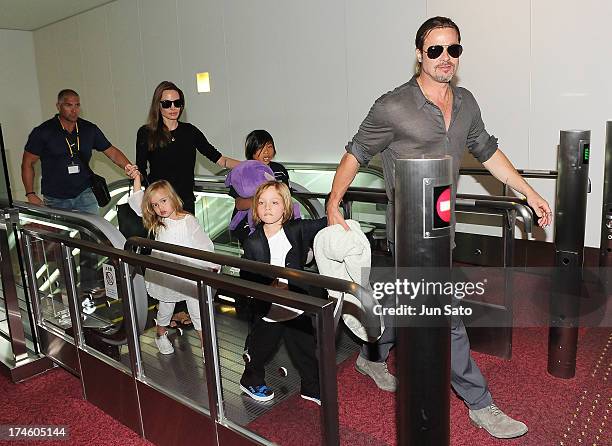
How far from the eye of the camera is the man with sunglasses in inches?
90.6

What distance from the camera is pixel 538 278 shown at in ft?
15.5

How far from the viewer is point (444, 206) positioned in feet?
4.75

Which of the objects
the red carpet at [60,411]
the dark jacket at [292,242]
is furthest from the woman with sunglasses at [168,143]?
the red carpet at [60,411]

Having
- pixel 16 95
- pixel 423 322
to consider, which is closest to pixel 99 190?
pixel 423 322

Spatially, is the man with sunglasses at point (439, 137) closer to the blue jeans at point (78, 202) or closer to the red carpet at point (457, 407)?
the red carpet at point (457, 407)

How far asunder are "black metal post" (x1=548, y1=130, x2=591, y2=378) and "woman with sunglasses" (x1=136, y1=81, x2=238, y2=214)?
2.47 meters

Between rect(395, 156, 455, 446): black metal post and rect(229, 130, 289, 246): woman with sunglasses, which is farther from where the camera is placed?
rect(229, 130, 289, 246): woman with sunglasses

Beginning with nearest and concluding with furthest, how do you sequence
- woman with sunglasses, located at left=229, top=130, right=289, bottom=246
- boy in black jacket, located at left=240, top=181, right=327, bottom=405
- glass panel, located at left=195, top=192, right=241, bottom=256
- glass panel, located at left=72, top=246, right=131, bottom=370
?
boy in black jacket, located at left=240, top=181, right=327, bottom=405 < glass panel, located at left=72, top=246, right=131, bottom=370 < woman with sunglasses, located at left=229, top=130, right=289, bottom=246 < glass panel, located at left=195, top=192, right=241, bottom=256

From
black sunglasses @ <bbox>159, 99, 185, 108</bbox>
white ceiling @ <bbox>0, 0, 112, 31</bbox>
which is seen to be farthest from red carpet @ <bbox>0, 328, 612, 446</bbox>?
white ceiling @ <bbox>0, 0, 112, 31</bbox>

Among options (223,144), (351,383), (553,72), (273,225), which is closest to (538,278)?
(553,72)

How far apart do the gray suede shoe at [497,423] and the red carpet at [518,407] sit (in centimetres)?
4

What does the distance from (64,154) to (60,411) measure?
2.26m

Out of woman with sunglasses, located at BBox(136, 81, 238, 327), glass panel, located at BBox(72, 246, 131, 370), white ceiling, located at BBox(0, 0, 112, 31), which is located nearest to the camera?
glass panel, located at BBox(72, 246, 131, 370)

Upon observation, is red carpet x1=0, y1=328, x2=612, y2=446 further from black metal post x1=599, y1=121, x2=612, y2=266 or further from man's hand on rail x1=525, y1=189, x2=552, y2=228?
man's hand on rail x1=525, y1=189, x2=552, y2=228
